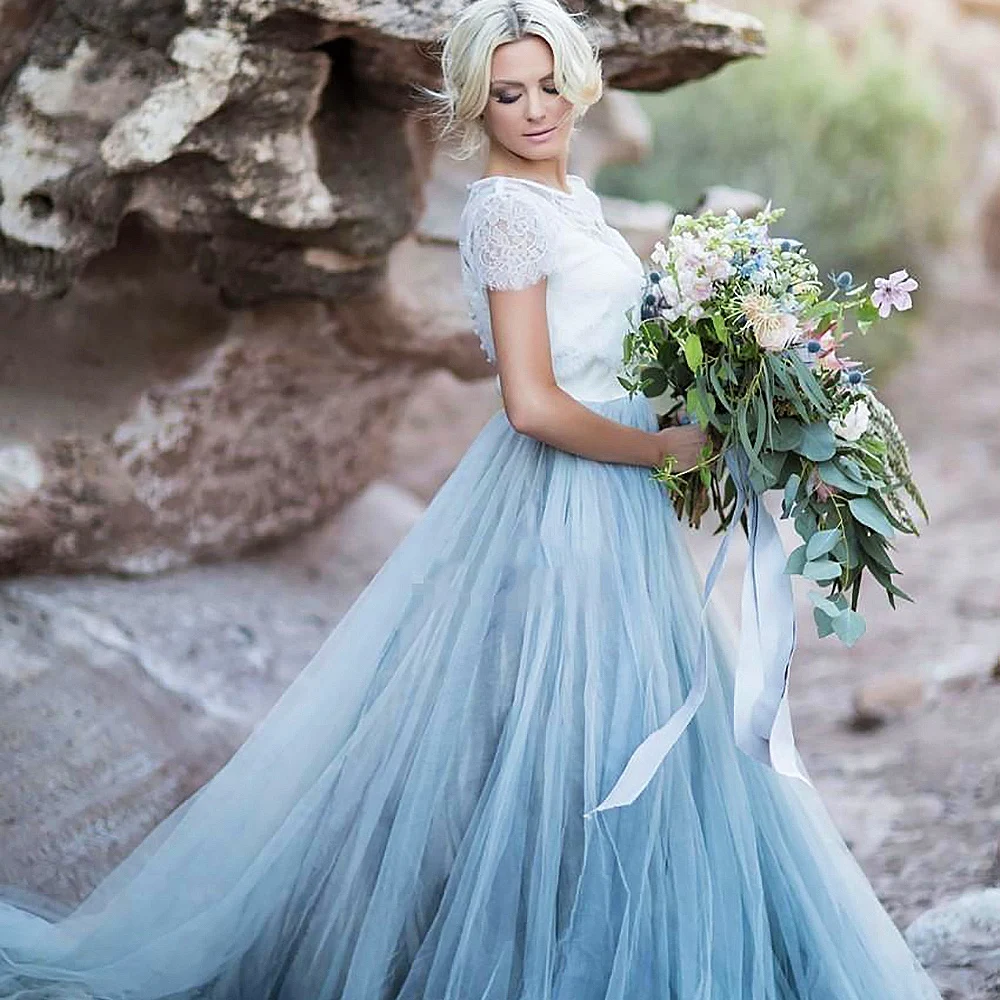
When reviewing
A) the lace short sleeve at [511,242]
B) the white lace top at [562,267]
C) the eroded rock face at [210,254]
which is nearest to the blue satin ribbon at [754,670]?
the white lace top at [562,267]

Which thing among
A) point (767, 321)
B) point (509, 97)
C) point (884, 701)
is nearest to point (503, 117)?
point (509, 97)

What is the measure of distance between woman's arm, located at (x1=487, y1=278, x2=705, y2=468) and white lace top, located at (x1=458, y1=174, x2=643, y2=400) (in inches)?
1.5

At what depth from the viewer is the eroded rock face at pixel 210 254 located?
302 cm

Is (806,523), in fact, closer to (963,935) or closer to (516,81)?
(516,81)

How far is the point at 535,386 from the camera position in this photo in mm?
2277

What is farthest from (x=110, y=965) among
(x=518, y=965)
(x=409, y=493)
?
(x=409, y=493)

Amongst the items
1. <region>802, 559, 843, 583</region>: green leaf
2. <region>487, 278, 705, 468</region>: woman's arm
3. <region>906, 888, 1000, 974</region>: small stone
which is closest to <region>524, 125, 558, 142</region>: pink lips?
<region>487, 278, 705, 468</region>: woman's arm

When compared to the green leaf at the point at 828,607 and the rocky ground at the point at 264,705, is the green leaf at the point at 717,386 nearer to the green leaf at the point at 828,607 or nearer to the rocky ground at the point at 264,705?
the green leaf at the point at 828,607

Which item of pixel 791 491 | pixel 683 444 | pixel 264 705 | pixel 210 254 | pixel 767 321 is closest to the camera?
pixel 767 321

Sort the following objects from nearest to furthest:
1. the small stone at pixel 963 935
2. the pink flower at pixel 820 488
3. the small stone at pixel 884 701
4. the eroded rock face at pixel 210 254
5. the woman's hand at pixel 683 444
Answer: the pink flower at pixel 820 488 → the woman's hand at pixel 683 444 → the small stone at pixel 963 935 → the eroded rock face at pixel 210 254 → the small stone at pixel 884 701

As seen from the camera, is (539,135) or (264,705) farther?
(264,705)

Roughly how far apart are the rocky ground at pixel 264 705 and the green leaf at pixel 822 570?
925mm

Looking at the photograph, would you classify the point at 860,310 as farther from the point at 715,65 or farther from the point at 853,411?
the point at 715,65

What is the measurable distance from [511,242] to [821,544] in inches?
26.4
